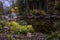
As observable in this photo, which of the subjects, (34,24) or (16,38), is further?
(34,24)

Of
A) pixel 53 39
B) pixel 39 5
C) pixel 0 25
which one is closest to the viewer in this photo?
pixel 53 39

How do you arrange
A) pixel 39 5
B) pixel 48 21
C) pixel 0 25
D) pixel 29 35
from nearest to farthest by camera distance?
1. pixel 29 35
2. pixel 0 25
3. pixel 48 21
4. pixel 39 5

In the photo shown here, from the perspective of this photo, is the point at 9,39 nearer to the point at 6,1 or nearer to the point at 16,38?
the point at 16,38

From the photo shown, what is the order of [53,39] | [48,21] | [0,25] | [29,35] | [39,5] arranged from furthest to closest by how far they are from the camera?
1. [39,5]
2. [48,21]
3. [0,25]
4. [29,35]
5. [53,39]

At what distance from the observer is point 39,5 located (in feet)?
61.8

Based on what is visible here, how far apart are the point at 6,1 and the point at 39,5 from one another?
3.43 m

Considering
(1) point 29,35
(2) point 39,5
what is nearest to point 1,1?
(2) point 39,5

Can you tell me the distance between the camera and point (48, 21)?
43.5 feet

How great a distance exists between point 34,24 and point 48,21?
0.99 metres

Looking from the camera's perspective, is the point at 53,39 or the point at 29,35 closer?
the point at 53,39

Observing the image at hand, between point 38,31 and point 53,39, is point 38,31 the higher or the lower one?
the lower one

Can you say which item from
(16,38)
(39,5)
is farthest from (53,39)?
(39,5)

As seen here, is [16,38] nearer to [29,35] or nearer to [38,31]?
[29,35]

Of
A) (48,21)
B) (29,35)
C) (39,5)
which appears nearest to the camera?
(29,35)
